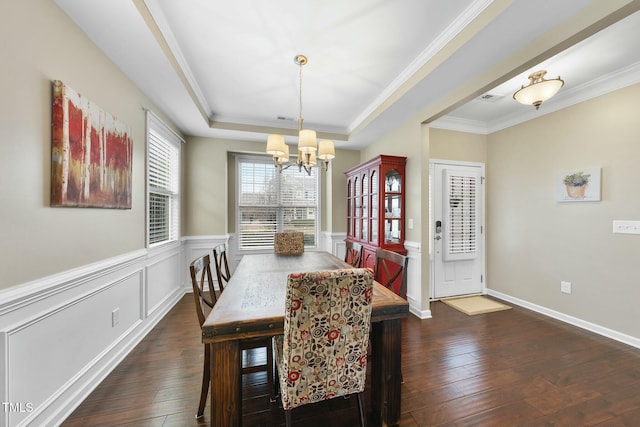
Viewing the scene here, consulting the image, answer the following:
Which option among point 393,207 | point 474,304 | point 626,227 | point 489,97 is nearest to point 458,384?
point 474,304

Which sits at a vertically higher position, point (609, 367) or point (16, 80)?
point (16, 80)

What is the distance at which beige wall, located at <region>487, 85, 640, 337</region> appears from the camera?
2.34 m

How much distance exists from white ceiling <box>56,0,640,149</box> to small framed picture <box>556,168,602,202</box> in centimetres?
84

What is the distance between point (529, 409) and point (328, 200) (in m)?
3.57

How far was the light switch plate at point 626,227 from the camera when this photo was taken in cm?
226

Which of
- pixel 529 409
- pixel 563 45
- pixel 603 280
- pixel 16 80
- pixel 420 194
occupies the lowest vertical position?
pixel 529 409

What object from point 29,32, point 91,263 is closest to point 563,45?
point 29,32

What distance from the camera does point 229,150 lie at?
394 centimetres

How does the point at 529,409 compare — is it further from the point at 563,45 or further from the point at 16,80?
the point at 16,80

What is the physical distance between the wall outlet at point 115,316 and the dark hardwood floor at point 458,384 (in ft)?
1.17

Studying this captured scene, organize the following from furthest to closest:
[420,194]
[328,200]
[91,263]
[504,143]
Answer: [328,200]
[504,143]
[420,194]
[91,263]

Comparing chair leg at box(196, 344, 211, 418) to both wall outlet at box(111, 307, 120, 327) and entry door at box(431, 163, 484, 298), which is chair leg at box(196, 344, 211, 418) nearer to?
wall outlet at box(111, 307, 120, 327)

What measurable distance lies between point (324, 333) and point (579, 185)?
345 cm

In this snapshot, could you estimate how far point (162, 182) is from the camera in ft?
10.2
